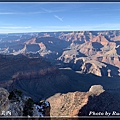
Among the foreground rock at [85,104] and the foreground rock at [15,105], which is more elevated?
the foreground rock at [15,105]

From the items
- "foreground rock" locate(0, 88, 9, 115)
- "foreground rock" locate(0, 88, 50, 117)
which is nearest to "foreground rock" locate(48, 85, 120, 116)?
"foreground rock" locate(0, 88, 50, 117)

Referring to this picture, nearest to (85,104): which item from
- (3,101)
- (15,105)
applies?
(15,105)

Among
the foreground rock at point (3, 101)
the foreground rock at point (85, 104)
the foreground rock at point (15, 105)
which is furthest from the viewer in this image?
the foreground rock at point (85, 104)

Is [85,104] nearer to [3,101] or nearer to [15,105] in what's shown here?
[15,105]

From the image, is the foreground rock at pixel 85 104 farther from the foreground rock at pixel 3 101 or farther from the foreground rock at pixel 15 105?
the foreground rock at pixel 3 101

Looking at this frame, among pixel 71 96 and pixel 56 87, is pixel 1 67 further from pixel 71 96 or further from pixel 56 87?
pixel 71 96

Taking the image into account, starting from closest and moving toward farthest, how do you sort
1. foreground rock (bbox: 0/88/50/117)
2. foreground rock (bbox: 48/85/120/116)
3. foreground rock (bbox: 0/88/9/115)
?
1. foreground rock (bbox: 0/88/9/115)
2. foreground rock (bbox: 0/88/50/117)
3. foreground rock (bbox: 48/85/120/116)

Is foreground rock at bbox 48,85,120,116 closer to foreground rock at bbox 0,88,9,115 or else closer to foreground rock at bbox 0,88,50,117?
foreground rock at bbox 0,88,50,117

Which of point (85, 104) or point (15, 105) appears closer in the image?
point (15, 105)

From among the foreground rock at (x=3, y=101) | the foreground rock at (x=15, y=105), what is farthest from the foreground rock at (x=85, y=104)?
the foreground rock at (x=3, y=101)

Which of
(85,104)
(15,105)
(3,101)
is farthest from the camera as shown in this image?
(85,104)

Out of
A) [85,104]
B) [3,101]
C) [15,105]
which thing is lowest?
[85,104]
